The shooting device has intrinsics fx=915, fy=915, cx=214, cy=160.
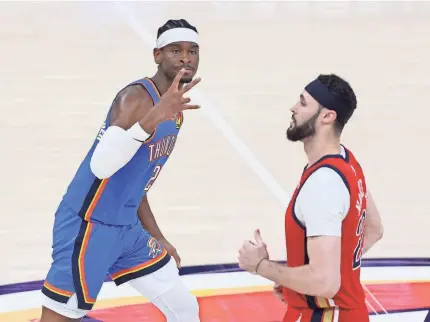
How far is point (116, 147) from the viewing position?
13.4 feet

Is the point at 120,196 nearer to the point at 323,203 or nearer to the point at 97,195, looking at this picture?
the point at 97,195

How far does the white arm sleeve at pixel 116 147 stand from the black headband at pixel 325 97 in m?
0.79

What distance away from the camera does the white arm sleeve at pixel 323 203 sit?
3.51m

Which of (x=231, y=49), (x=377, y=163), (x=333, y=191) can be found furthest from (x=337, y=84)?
(x=231, y=49)

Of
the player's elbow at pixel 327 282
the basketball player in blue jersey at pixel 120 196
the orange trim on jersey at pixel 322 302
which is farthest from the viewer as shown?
the basketball player in blue jersey at pixel 120 196

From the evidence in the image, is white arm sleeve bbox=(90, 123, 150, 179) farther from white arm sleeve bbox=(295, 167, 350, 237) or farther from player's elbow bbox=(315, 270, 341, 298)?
player's elbow bbox=(315, 270, 341, 298)

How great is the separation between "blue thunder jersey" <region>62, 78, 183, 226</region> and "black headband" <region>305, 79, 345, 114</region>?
87 cm

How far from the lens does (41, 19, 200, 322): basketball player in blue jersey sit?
4160mm

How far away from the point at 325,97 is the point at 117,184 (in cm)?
119

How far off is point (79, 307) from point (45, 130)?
12.7 feet

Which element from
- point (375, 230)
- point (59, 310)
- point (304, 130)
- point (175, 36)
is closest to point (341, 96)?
point (304, 130)

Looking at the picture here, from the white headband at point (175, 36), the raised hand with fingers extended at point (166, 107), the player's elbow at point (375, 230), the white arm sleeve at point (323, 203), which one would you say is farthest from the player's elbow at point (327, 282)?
the white headband at point (175, 36)

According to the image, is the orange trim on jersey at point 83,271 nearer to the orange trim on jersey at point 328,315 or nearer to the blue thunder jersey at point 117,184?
the blue thunder jersey at point 117,184

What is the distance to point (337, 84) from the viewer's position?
3.80 meters
